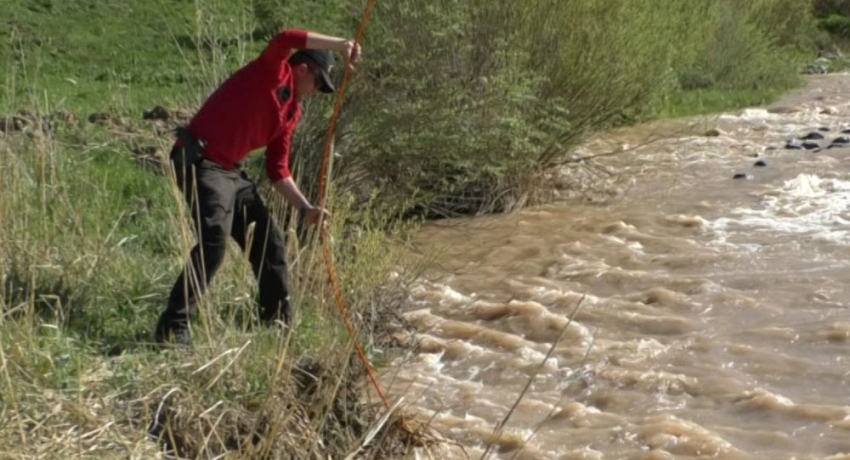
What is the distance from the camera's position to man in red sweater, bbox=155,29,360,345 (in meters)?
5.68

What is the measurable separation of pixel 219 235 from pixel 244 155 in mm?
451

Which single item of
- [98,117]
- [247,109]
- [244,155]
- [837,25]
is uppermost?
[247,109]

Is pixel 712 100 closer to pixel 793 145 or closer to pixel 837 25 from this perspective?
pixel 793 145

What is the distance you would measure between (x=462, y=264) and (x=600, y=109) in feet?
9.86

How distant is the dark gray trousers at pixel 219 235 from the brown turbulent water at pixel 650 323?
31.9 inches

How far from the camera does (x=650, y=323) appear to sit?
782 centimetres

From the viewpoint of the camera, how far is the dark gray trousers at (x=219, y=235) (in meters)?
5.59

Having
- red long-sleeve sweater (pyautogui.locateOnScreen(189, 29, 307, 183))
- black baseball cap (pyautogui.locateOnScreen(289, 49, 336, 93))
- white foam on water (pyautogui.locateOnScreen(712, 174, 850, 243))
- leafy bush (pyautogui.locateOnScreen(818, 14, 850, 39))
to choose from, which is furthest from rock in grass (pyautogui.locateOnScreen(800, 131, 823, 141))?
leafy bush (pyautogui.locateOnScreen(818, 14, 850, 39))

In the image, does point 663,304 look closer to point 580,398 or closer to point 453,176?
point 580,398

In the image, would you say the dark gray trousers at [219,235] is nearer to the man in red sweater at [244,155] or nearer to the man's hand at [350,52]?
the man in red sweater at [244,155]

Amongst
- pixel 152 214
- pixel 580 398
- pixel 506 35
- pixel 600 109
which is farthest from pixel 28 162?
pixel 600 109

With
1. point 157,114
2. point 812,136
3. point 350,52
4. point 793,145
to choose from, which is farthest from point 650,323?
point 812,136

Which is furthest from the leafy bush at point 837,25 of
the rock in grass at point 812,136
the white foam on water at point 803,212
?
the white foam on water at point 803,212

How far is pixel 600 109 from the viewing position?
11.7 m
